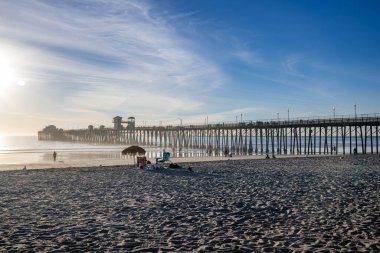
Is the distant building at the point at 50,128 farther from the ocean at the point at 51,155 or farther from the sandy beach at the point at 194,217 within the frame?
the sandy beach at the point at 194,217

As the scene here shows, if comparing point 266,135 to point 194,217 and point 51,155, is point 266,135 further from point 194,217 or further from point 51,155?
point 194,217

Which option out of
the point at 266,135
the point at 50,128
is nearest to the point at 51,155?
the point at 266,135

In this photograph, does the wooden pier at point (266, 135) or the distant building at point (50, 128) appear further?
the distant building at point (50, 128)

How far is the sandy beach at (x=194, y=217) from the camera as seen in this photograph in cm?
605

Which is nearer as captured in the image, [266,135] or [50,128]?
[266,135]

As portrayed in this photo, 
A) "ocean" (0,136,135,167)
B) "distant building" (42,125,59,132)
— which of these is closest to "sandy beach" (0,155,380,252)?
"ocean" (0,136,135,167)

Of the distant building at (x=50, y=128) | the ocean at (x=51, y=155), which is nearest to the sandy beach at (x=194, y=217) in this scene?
the ocean at (x=51, y=155)

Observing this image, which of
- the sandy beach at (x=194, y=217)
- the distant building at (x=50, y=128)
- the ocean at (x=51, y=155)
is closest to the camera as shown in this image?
the sandy beach at (x=194, y=217)

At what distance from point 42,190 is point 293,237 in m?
9.50

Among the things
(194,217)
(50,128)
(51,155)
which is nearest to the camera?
(194,217)

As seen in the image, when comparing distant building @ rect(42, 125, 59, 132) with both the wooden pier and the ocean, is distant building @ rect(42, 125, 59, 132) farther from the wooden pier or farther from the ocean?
the ocean

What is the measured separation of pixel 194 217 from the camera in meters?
8.12

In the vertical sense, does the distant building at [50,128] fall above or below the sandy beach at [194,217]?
above

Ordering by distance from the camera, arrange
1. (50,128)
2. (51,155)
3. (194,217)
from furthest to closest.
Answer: (50,128), (51,155), (194,217)
